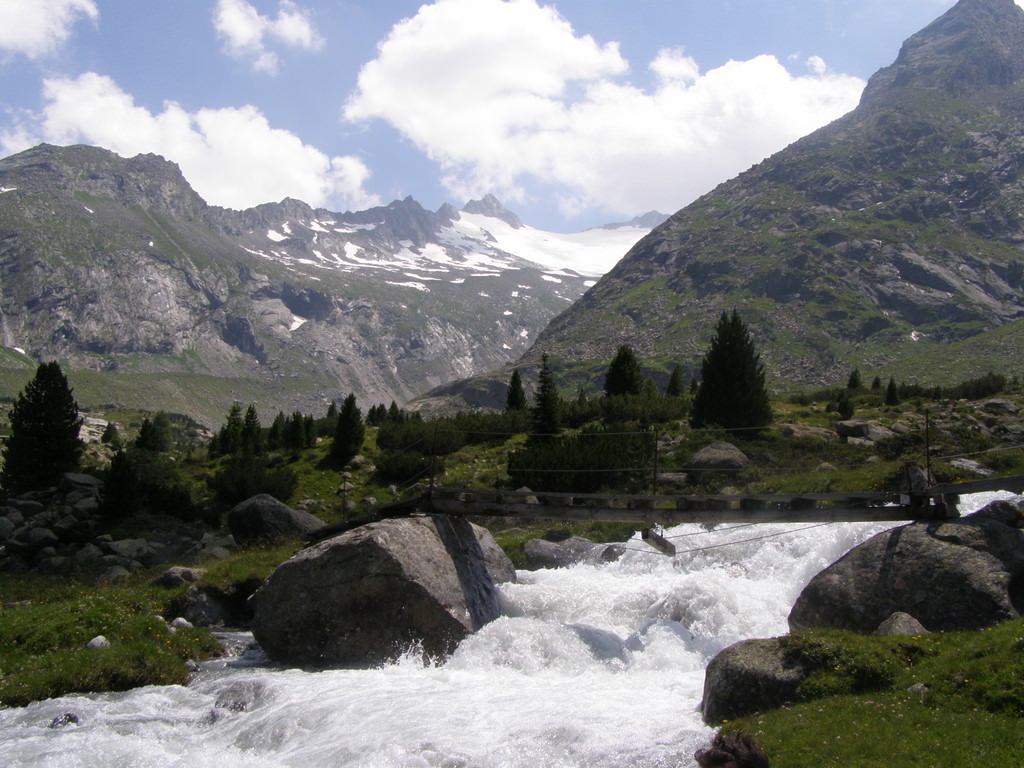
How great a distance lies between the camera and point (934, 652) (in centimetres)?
1503

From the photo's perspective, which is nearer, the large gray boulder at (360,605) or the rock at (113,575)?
Result: the large gray boulder at (360,605)

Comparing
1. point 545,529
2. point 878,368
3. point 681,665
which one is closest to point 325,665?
point 681,665

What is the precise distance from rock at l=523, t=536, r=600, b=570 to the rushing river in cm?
502

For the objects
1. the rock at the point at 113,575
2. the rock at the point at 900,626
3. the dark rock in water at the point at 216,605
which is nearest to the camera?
the rock at the point at 900,626

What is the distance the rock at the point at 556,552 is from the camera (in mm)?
32156

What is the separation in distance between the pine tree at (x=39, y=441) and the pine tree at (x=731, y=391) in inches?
1621

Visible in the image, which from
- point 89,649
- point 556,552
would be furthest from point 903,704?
point 556,552

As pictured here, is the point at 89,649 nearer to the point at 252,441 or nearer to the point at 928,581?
the point at 928,581

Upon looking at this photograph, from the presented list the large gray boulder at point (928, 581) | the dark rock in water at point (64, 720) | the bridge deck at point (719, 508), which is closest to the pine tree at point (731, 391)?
the bridge deck at point (719, 508)

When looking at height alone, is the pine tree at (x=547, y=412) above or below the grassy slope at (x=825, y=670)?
above

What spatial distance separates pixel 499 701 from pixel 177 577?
1516cm

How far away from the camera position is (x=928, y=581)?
61.0ft

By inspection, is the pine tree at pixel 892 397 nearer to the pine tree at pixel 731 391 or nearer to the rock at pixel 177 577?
the pine tree at pixel 731 391

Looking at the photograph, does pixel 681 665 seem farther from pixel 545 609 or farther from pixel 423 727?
pixel 423 727
